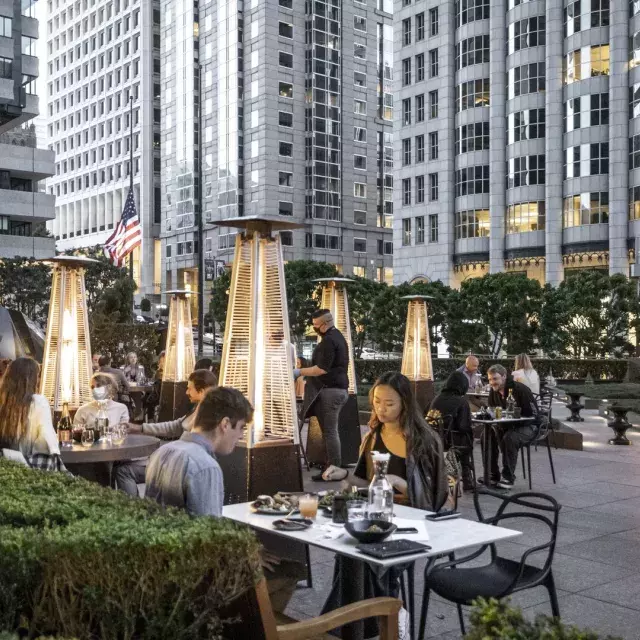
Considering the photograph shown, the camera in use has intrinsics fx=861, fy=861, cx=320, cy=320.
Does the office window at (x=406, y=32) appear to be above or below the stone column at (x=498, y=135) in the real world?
above

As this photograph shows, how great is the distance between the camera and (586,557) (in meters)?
7.74

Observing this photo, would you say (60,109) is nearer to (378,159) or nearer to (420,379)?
(378,159)

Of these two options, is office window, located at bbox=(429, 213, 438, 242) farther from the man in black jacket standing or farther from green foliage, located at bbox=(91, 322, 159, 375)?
the man in black jacket standing

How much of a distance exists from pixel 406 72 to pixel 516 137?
45.4 ft

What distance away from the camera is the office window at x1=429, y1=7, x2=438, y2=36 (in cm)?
6888

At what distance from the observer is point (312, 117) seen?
9100 centimetres

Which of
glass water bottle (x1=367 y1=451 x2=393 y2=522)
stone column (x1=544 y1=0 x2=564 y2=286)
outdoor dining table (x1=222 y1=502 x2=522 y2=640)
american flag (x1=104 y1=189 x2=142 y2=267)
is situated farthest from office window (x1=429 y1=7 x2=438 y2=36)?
glass water bottle (x1=367 y1=451 x2=393 y2=522)

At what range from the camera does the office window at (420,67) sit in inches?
2763

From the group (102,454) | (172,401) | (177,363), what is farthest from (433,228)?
(102,454)

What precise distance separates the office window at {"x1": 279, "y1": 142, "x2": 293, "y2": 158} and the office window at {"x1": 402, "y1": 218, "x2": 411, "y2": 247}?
21585mm

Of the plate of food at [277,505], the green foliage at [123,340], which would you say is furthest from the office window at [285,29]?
the plate of food at [277,505]

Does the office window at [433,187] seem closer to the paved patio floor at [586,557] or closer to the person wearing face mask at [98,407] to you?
the paved patio floor at [586,557]

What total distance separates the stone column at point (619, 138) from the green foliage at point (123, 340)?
119 ft

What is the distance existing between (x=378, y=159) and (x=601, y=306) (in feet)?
217
